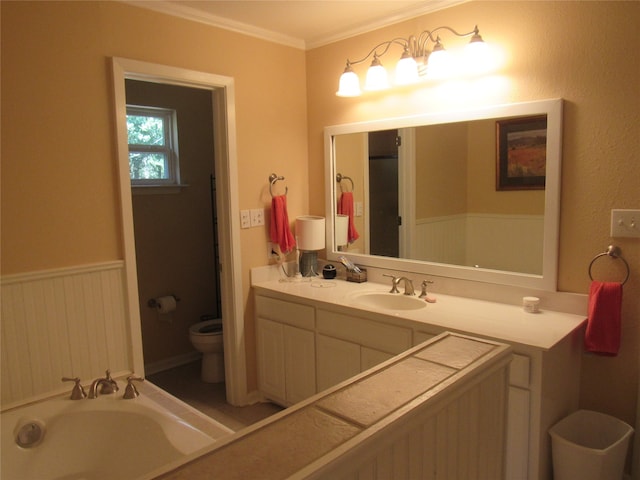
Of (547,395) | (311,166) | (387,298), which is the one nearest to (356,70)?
(311,166)

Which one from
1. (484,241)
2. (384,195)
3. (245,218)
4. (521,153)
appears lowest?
(484,241)

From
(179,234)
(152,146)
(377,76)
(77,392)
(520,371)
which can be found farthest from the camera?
(179,234)

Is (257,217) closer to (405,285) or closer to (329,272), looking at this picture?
(329,272)

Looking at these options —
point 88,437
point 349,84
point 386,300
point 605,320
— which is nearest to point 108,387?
point 88,437

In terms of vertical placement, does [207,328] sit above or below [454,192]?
below

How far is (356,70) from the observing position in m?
3.00

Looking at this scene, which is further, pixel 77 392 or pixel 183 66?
pixel 183 66

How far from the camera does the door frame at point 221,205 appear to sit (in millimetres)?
2414

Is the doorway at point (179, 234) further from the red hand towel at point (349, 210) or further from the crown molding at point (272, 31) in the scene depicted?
the red hand towel at point (349, 210)

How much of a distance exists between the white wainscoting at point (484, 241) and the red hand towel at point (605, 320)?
0.31 metres

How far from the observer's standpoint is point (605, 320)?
201 centimetres

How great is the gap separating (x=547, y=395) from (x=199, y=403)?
2.19 m

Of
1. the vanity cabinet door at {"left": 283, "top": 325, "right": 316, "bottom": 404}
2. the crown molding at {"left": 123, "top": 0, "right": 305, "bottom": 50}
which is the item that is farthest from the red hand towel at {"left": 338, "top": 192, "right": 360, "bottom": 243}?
the crown molding at {"left": 123, "top": 0, "right": 305, "bottom": 50}

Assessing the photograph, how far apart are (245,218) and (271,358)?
3.01 ft
